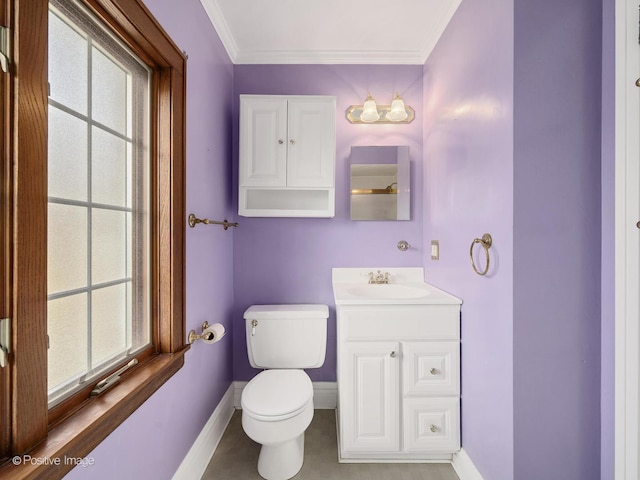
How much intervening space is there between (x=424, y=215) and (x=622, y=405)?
1338mm

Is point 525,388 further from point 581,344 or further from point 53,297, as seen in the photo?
point 53,297

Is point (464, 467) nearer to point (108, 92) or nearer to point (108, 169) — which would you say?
point (108, 169)

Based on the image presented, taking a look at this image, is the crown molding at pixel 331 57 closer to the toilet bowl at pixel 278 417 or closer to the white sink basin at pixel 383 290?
the white sink basin at pixel 383 290

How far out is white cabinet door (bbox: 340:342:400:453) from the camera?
1.53 metres

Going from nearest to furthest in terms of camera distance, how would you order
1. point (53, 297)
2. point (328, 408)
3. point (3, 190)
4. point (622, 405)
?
point (3, 190)
point (53, 297)
point (622, 405)
point (328, 408)

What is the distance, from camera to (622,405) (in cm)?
104

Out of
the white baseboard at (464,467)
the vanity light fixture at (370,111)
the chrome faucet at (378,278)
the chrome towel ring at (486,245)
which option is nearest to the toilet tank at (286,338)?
the chrome faucet at (378,278)

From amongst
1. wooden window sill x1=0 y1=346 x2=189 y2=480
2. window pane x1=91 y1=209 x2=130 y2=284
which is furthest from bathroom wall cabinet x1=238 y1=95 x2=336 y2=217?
wooden window sill x1=0 y1=346 x2=189 y2=480

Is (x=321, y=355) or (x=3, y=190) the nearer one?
(x=3, y=190)

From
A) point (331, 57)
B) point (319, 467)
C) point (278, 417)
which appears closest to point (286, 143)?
point (331, 57)

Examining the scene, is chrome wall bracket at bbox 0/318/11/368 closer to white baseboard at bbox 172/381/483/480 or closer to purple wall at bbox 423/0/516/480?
white baseboard at bbox 172/381/483/480

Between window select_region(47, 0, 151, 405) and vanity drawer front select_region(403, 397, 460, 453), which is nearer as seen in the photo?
window select_region(47, 0, 151, 405)

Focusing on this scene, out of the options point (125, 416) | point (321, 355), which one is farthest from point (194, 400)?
point (321, 355)

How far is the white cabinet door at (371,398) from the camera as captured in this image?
5.02ft
